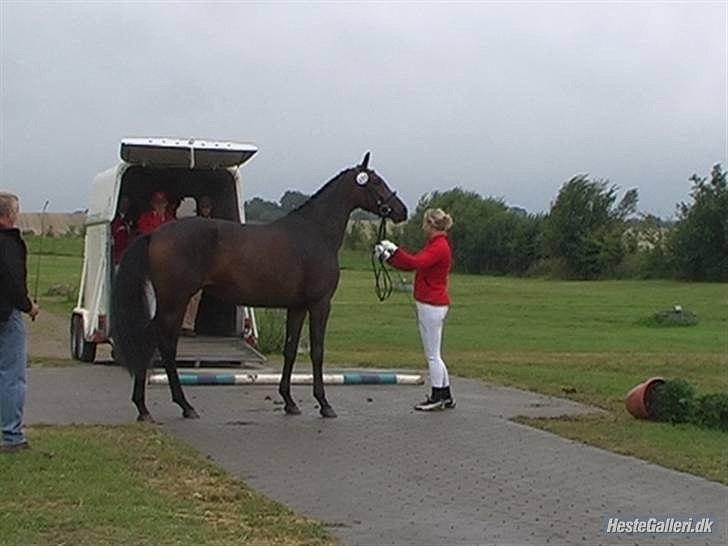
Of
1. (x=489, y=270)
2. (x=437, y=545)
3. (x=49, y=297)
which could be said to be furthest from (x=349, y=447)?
(x=489, y=270)

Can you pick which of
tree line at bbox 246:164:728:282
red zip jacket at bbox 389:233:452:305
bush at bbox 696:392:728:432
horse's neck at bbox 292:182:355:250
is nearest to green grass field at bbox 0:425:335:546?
horse's neck at bbox 292:182:355:250

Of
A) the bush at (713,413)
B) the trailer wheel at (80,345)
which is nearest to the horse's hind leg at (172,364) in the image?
the bush at (713,413)

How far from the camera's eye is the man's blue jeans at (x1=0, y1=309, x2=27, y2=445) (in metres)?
9.69

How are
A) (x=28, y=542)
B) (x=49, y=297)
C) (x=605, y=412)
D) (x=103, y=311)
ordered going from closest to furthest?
(x=28, y=542)
(x=605, y=412)
(x=103, y=311)
(x=49, y=297)

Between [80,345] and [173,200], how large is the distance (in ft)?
8.14

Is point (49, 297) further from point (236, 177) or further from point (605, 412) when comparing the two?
point (605, 412)

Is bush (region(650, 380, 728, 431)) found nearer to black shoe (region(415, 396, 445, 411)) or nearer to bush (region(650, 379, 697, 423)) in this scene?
bush (region(650, 379, 697, 423))

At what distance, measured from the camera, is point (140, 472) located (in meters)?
9.05

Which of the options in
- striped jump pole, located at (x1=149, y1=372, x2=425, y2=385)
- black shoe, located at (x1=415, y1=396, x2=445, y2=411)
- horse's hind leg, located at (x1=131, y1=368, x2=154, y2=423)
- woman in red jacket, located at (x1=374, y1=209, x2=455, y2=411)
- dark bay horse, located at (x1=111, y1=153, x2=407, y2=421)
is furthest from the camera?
striped jump pole, located at (x1=149, y1=372, x2=425, y2=385)

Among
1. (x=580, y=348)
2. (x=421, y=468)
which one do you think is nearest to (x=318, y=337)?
(x=421, y=468)

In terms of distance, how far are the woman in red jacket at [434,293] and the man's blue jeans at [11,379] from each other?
→ 4.00 m

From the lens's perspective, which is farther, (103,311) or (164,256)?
(103,311)

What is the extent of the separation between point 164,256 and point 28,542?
5205 millimetres

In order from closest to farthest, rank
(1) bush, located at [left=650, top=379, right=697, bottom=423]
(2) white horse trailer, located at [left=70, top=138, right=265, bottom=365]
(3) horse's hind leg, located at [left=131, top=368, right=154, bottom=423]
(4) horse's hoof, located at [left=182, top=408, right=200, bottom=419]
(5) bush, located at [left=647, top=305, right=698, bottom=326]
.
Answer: (3) horse's hind leg, located at [left=131, top=368, right=154, bottom=423]
(4) horse's hoof, located at [left=182, top=408, right=200, bottom=419]
(1) bush, located at [left=650, top=379, right=697, bottom=423]
(2) white horse trailer, located at [left=70, top=138, right=265, bottom=365]
(5) bush, located at [left=647, top=305, right=698, bottom=326]
